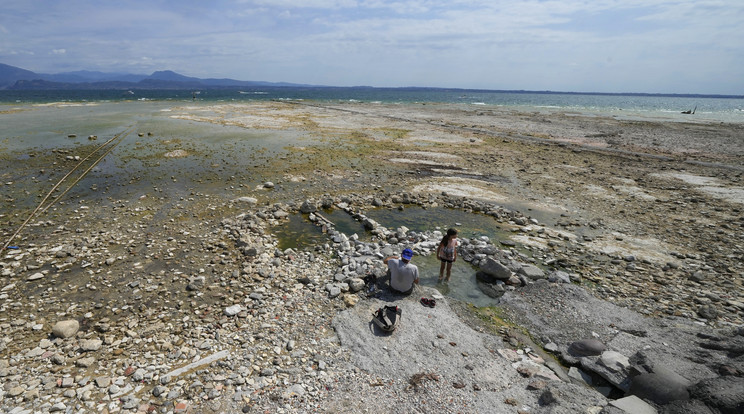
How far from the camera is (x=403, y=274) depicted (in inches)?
316

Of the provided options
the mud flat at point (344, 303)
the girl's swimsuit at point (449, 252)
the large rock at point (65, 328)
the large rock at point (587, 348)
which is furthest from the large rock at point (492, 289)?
the large rock at point (65, 328)

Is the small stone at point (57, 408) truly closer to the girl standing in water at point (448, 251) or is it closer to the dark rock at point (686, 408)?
the girl standing in water at point (448, 251)

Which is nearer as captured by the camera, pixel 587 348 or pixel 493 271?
pixel 587 348

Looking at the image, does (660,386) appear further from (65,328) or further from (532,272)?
(65,328)

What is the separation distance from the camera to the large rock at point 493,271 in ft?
30.4

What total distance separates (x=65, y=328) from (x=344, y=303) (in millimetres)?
5759

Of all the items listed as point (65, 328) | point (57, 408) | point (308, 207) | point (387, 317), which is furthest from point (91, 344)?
point (308, 207)

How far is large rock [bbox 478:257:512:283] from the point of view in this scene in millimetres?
9273

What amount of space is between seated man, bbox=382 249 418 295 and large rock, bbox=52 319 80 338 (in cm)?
690

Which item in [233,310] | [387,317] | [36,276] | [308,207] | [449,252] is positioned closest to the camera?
[387,317]

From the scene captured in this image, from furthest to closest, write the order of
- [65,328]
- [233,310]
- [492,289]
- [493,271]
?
[493,271] → [492,289] → [233,310] → [65,328]

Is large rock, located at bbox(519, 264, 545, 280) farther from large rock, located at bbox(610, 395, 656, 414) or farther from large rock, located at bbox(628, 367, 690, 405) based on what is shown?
large rock, located at bbox(610, 395, 656, 414)

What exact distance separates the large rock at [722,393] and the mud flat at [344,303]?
0.03 metres

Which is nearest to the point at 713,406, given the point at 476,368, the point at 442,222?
the point at 476,368
